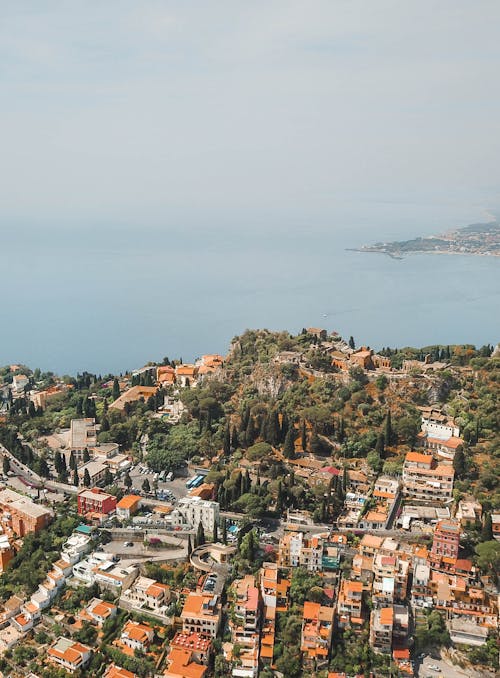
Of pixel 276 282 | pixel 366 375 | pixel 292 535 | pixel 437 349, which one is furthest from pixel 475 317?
pixel 292 535

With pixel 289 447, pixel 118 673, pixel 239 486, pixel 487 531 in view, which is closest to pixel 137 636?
pixel 118 673

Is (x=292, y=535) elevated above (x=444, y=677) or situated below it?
above

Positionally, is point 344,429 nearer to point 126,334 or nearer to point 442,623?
point 442,623

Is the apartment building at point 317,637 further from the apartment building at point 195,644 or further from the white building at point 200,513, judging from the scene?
the white building at point 200,513

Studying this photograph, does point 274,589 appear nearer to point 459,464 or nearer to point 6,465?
point 459,464

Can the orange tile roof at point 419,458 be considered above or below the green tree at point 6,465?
→ above

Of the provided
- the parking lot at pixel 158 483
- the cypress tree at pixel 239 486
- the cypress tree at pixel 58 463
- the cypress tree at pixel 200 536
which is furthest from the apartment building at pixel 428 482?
the cypress tree at pixel 58 463
